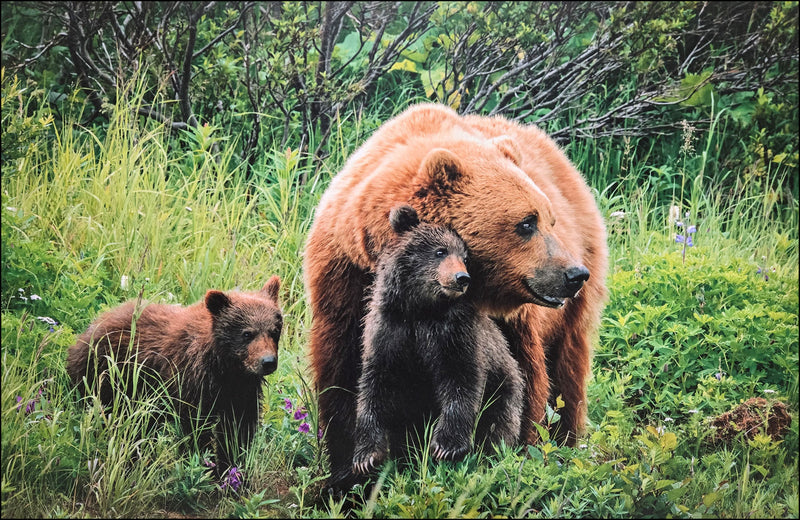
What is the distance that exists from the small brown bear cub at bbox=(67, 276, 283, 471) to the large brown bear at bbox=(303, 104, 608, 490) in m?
0.25

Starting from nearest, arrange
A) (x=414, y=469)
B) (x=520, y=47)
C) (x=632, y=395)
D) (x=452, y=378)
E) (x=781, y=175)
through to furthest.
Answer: (x=452, y=378), (x=414, y=469), (x=632, y=395), (x=520, y=47), (x=781, y=175)

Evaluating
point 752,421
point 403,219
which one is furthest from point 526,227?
point 752,421

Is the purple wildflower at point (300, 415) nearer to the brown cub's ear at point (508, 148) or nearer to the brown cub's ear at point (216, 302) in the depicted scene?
the brown cub's ear at point (216, 302)

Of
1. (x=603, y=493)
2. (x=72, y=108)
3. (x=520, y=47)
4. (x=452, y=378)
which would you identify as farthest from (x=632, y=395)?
(x=72, y=108)

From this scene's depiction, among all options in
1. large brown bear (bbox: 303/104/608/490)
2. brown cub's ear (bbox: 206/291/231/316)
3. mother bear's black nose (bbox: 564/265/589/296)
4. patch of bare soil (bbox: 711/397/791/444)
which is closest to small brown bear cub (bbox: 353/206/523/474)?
large brown bear (bbox: 303/104/608/490)

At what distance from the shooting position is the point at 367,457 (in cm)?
357

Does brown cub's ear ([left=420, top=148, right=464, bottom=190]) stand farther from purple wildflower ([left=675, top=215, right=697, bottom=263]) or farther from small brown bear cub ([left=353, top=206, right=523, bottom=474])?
purple wildflower ([left=675, top=215, right=697, bottom=263])

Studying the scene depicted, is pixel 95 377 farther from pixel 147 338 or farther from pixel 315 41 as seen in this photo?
pixel 315 41

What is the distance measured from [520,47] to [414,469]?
338 cm

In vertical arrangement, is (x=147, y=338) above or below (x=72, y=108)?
below

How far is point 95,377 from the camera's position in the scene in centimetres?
388

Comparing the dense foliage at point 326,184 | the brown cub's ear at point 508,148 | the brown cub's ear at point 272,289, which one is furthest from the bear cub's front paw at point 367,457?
the brown cub's ear at point 508,148

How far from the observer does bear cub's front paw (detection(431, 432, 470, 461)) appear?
138 inches

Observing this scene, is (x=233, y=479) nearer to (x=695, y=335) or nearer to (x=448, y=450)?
(x=448, y=450)
